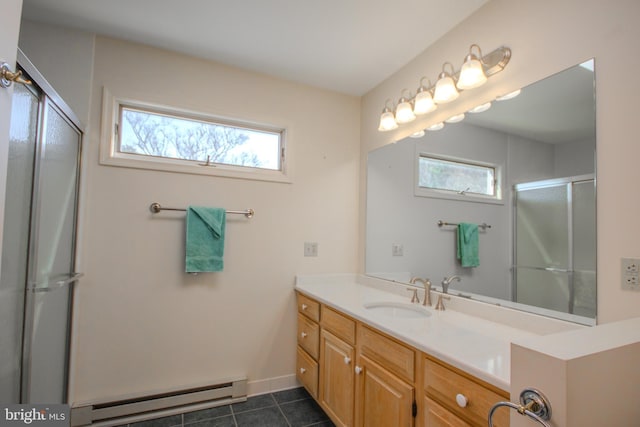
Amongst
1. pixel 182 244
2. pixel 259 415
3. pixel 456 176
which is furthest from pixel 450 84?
pixel 259 415

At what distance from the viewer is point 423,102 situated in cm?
187

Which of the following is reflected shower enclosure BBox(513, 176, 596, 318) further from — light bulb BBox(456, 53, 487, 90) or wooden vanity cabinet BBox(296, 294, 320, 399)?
wooden vanity cabinet BBox(296, 294, 320, 399)

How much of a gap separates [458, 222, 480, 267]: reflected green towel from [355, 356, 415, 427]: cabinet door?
0.78m

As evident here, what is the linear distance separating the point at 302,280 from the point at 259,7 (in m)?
1.82

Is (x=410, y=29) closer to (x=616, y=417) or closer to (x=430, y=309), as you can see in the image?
(x=430, y=309)

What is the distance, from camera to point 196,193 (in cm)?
212

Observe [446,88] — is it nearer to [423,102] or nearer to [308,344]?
[423,102]

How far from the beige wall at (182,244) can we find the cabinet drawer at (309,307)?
11 centimetres

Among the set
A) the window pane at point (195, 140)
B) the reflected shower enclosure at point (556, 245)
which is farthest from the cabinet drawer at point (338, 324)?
the window pane at point (195, 140)

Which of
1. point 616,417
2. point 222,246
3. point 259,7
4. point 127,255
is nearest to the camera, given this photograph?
point 616,417

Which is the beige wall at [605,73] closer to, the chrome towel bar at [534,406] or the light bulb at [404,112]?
the light bulb at [404,112]

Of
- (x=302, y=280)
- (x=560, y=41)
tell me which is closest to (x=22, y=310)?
(x=302, y=280)

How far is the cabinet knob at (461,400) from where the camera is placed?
98 centimetres

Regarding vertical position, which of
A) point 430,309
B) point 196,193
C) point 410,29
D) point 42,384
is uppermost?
point 410,29
